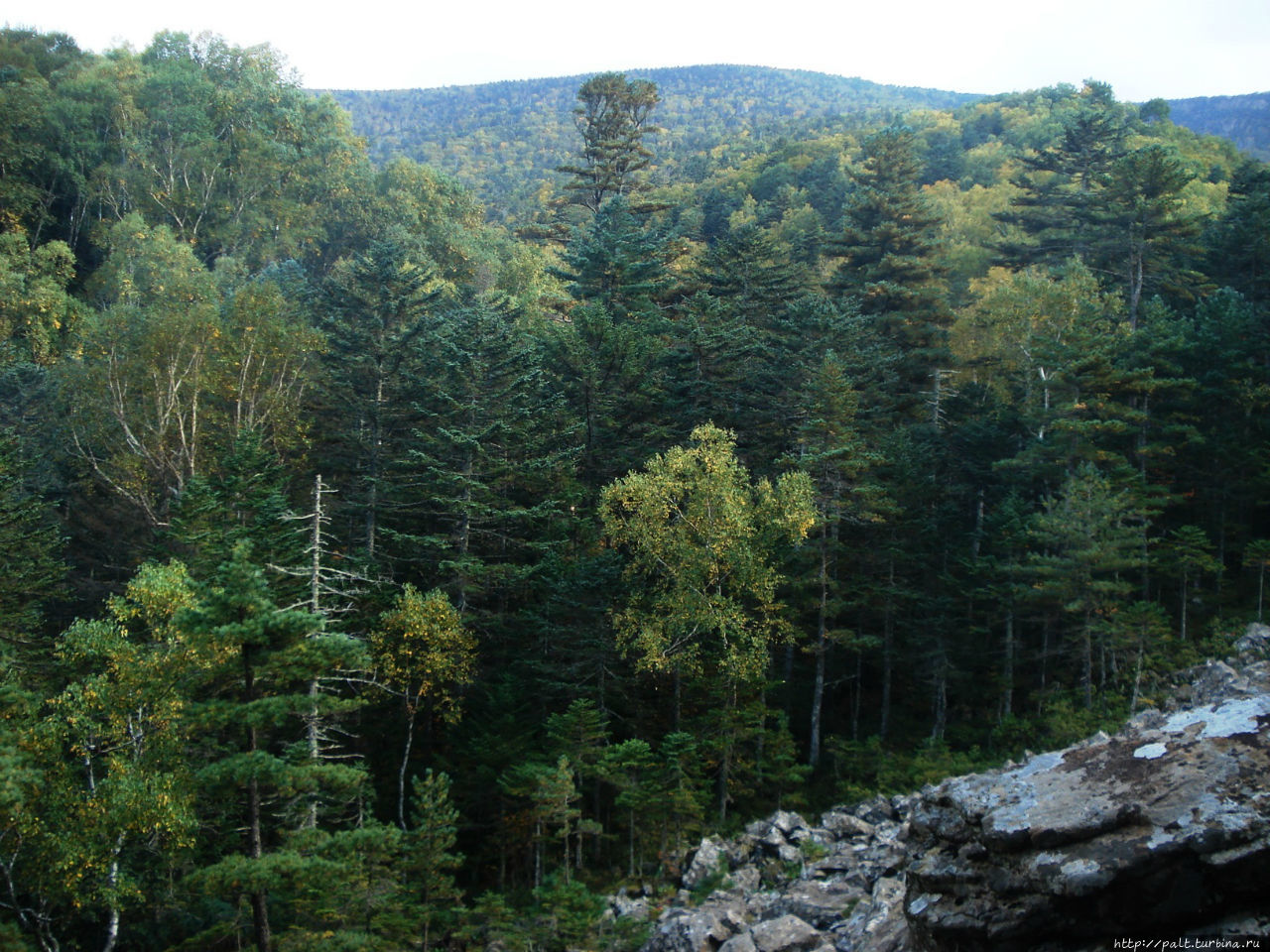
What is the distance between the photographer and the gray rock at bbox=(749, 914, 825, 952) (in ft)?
46.7

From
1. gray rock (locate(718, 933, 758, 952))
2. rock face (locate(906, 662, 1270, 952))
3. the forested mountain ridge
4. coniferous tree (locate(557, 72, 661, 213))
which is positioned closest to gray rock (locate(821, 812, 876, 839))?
gray rock (locate(718, 933, 758, 952))

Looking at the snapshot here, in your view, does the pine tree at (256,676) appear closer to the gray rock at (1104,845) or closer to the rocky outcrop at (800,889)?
the rocky outcrop at (800,889)

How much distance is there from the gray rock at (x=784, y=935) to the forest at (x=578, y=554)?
372 cm

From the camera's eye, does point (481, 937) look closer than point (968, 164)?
Yes

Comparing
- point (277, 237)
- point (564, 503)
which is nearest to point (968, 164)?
point (277, 237)

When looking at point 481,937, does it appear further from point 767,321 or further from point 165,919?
point 767,321

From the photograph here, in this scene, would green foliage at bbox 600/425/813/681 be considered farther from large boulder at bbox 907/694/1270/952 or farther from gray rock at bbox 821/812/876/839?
large boulder at bbox 907/694/1270/952

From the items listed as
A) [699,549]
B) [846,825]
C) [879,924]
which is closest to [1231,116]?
[699,549]

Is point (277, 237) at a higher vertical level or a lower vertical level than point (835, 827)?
higher

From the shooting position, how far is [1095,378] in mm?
29281

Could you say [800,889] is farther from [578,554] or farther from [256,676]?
[578,554]

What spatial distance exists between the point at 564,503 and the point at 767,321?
47.3 ft

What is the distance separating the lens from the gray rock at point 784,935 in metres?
14.2

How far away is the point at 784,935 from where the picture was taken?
14.6m
